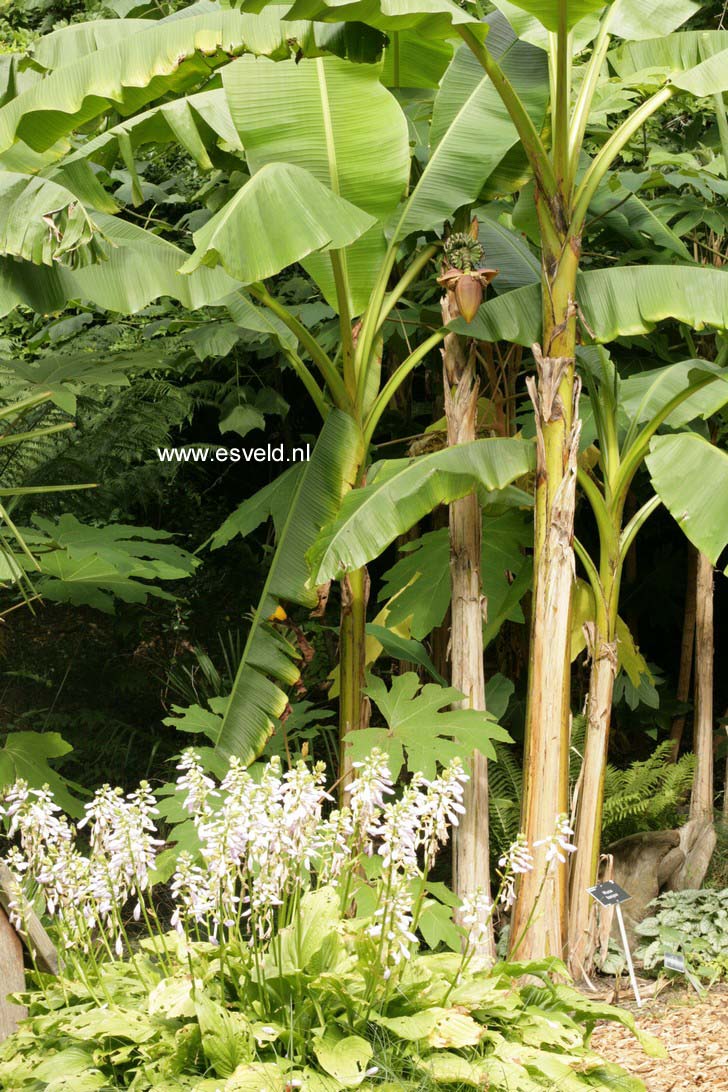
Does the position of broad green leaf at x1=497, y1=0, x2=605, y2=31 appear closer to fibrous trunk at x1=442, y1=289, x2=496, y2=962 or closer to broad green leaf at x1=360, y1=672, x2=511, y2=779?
fibrous trunk at x1=442, y1=289, x2=496, y2=962

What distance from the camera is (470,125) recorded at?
463 centimetres

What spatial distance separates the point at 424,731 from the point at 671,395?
1.84m

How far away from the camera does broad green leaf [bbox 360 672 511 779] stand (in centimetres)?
401

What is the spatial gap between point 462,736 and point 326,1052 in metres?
1.65

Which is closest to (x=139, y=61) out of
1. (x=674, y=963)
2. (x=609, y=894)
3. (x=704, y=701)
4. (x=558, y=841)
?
(x=558, y=841)

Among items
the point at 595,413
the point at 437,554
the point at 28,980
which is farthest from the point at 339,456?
the point at 28,980

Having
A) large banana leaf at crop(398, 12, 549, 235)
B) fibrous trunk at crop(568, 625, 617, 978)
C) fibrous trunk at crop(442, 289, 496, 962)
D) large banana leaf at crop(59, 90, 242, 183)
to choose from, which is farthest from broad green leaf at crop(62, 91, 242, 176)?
fibrous trunk at crop(568, 625, 617, 978)

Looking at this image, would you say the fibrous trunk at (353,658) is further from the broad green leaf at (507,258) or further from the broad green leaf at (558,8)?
the broad green leaf at (558,8)

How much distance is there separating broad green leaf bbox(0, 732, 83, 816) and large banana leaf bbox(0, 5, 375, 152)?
2254 mm

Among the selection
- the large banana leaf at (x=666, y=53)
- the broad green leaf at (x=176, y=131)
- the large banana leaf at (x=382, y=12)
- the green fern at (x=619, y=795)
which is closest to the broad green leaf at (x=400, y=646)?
the green fern at (x=619, y=795)

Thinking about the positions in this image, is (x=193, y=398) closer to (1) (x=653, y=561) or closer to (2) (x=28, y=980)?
(1) (x=653, y=561)

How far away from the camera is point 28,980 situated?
12.2 ft

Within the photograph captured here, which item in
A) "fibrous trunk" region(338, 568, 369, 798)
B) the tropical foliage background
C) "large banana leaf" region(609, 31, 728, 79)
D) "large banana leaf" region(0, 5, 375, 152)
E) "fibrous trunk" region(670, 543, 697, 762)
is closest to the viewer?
the tropical foliage background

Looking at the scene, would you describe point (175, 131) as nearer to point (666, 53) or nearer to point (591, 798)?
point (666, 53)
